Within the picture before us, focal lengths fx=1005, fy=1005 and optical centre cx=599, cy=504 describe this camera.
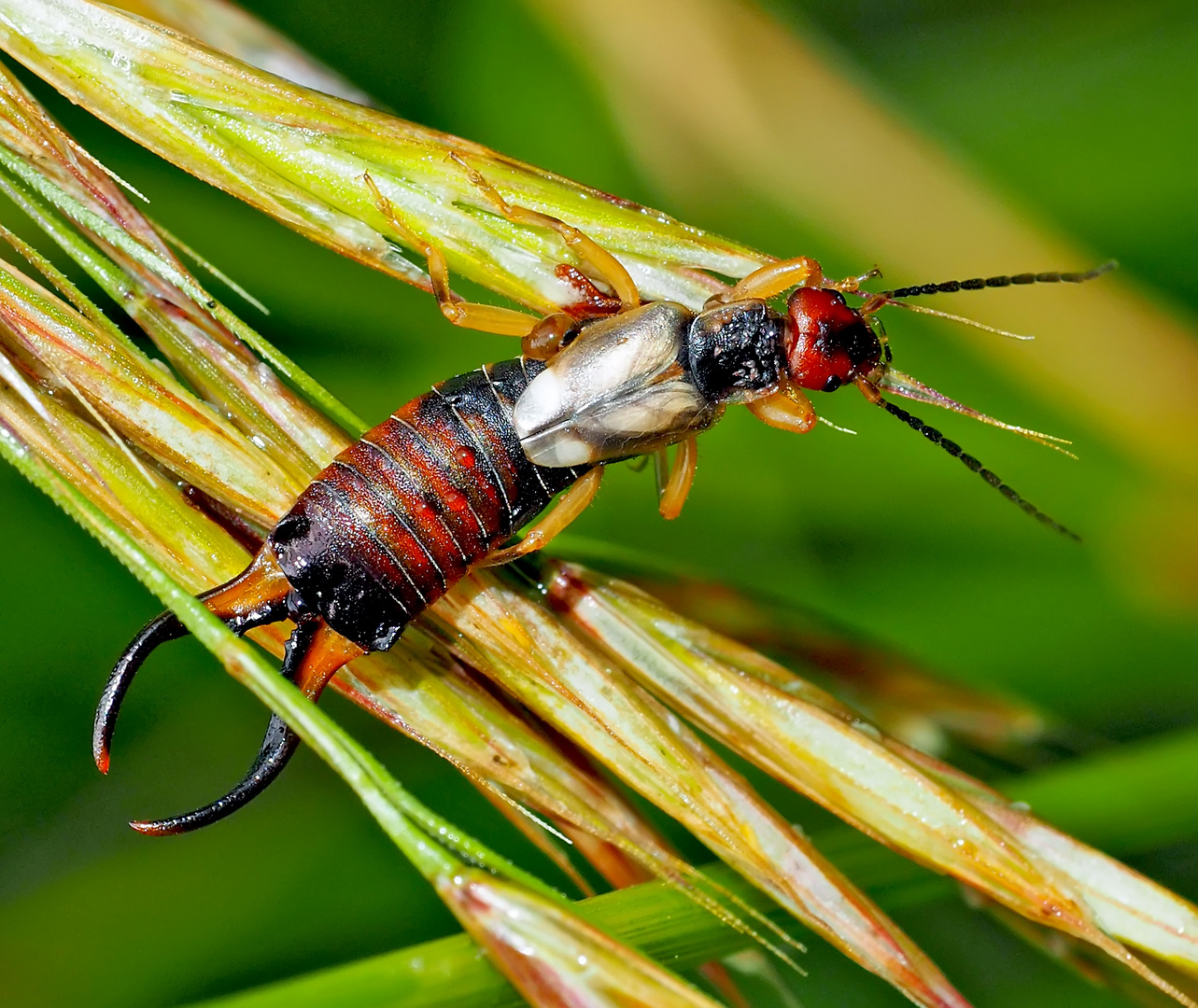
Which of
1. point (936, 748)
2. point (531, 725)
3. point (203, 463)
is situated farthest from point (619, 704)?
point (936, 748)

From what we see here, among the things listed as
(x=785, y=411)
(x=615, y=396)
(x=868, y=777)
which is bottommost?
(x=868, y=777)

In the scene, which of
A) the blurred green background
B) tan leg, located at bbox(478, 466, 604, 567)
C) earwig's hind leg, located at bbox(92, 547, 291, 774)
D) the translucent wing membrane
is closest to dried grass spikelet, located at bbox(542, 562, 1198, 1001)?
tan leg, located at bbox(478, 466, 604, 567)

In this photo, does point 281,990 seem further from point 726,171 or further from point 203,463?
point 726,171

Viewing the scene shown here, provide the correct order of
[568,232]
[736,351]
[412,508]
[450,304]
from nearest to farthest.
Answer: [568,232]
[412,508]
[450,304]
[736,351]

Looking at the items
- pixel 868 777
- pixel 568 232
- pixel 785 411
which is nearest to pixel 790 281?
pixel 785 411

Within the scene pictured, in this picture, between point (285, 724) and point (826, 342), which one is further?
point (826, 342)

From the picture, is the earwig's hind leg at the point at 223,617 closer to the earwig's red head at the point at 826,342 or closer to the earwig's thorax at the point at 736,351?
the earwig's thorax at the point at 736,351

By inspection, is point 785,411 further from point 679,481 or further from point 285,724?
point 285,724
